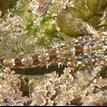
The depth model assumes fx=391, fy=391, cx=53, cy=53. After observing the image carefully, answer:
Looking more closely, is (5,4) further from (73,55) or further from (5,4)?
(73,55)

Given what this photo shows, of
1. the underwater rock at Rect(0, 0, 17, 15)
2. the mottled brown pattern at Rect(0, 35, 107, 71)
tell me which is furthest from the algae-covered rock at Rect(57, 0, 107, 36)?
the underwater rock at Rect(0, 0, 17, 15)

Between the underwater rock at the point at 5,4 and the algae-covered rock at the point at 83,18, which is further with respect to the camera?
the underwater rock at the point at 5,4

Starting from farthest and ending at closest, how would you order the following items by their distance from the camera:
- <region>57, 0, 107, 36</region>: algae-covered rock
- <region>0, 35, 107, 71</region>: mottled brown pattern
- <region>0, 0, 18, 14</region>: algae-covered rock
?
<region>0, 0, 18, 14</region>: algae-covered rock, <region>57, 0, 107, 36</region>: algae-covered rock, <region>0, 35, 107, 71</region>: mottled brown pattern

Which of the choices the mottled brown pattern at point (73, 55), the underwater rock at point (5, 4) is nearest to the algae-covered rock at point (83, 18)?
the mottled brown pattern at point (73, 55)

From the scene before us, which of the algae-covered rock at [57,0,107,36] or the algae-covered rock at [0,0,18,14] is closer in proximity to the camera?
the algae-covered rock at [57,0,107,36]

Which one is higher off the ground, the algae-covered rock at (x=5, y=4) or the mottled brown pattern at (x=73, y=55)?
the algae-covered rock at (x=5, y=4)

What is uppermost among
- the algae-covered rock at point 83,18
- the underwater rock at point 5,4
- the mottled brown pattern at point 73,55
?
the underwater rock at point 5,4

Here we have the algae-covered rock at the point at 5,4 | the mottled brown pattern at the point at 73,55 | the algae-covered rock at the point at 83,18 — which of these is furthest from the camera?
the algae-covered rock at the point at 5,4

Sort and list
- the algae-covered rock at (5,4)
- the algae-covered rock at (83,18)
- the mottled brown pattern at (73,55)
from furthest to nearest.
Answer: the algae-covered rock at (5,4)
the algae-covered rock at (83,18)
the mottled brown pattern at (73,55)

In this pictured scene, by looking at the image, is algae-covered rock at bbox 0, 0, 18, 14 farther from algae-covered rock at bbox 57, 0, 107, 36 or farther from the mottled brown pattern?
the mottled brown pattern

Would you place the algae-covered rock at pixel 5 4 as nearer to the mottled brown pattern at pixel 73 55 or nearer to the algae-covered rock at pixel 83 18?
the algae-covered rock at pixel 83 18

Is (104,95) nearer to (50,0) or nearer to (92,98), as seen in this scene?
(92,98)
